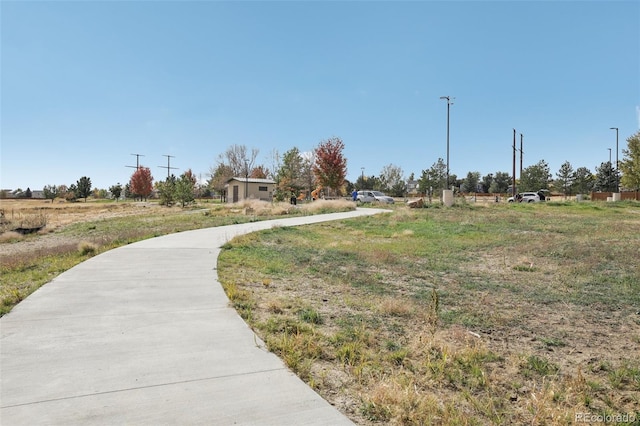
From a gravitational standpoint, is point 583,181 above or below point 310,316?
above

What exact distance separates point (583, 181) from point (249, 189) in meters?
56.2

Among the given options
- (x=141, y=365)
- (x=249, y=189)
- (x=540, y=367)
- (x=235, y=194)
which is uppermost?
(x=249, y=189)

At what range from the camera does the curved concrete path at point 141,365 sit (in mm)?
2717

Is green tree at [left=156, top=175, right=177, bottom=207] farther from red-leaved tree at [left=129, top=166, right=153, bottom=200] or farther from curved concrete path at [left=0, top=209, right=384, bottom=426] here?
curved concrete path at [left=0, top=209, right=384, bottom=426]

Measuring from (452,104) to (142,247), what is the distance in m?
29.8

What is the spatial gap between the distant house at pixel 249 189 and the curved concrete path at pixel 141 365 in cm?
4004

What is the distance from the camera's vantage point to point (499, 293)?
667 cm

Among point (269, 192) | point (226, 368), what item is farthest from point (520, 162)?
point (226, 368)

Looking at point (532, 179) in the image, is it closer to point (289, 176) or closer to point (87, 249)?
point (289, 176)

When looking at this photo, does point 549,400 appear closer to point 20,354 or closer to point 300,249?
point 20,354

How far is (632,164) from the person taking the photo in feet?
133

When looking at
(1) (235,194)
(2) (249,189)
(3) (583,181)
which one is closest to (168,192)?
(1) (235,194)

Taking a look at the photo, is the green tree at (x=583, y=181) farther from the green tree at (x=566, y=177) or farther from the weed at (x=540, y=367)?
the weed at (x=540, y=367)

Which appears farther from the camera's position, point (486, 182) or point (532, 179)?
point (486, 182)
